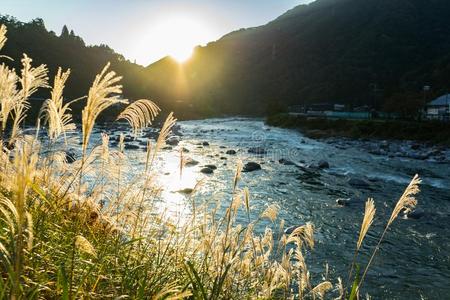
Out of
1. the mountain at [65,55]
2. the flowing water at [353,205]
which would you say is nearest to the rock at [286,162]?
the flowing water at [353,205]

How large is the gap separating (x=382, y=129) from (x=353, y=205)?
130 feet

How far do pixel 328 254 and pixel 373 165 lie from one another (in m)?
19.8

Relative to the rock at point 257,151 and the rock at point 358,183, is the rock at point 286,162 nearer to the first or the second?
the rock at point 257,151

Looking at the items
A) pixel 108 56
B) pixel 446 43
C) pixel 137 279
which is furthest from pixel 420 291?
pixel 446 43

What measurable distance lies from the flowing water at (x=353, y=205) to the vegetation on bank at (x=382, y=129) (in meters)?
16.8

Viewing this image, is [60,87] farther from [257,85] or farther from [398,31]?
[398,31]

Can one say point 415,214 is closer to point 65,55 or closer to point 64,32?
point 65,55

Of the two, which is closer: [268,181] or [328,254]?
[328,254]

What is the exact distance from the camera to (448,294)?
8312 millimetres

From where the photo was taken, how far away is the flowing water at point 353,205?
923cm

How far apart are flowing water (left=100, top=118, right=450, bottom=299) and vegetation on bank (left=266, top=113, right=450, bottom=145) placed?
55.0 ft

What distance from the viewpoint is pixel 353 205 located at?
1609cm

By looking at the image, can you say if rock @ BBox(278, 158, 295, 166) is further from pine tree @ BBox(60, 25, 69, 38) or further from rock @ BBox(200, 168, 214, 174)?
pine tree @ BBox(60, 25, 69, 38)

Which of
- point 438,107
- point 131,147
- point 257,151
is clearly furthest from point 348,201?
point 438,107
